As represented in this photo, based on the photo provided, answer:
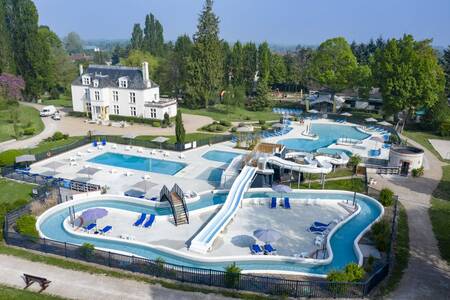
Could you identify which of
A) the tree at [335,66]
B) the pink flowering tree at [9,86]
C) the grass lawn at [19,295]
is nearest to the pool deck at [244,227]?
the grass lawn at [19,295]

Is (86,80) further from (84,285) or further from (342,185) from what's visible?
(84,285)

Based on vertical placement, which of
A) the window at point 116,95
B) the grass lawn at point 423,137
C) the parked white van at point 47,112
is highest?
the window at point 116,95

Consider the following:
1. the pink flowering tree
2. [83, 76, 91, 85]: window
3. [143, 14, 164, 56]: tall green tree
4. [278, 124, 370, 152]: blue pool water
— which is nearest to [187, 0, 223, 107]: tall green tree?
[83, 76, 91, 85]: window

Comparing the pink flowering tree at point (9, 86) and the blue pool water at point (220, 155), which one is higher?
the pink flowering tree at point (9, 86)

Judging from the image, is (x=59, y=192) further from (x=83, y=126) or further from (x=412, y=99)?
(x=412, y=99)

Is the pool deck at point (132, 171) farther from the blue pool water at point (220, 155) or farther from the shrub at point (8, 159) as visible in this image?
the shrub at point (8, 159)

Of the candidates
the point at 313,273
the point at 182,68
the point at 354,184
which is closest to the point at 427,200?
the point at 354,184

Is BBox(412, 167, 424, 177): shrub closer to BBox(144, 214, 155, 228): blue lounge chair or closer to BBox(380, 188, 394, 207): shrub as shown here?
BBox(380, 188, 394, 207): shrub
